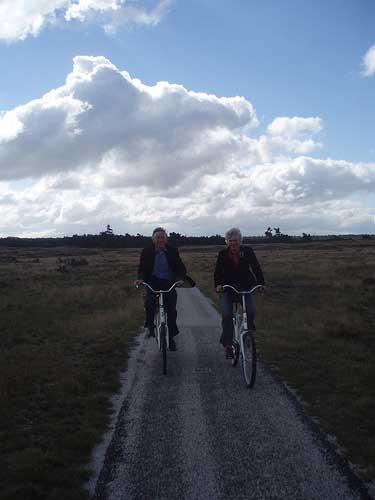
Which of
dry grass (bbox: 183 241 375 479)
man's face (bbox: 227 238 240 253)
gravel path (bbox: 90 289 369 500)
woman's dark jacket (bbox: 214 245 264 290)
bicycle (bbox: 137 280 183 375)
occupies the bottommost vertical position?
dry grass (bbox: 183 241 375 479)

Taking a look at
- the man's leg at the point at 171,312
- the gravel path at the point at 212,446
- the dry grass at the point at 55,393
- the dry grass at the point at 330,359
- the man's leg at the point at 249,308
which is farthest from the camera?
the man's leg at the point at 171,312

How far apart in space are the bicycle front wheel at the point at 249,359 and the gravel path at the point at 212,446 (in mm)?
167

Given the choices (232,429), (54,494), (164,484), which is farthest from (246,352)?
(54,494)

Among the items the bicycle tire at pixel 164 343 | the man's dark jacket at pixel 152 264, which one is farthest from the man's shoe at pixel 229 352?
the man's dark jacket at pixel 152 264

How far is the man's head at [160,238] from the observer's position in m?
9.10

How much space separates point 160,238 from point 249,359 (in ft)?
9.08

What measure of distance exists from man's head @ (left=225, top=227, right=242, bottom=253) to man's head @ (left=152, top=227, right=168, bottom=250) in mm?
1353

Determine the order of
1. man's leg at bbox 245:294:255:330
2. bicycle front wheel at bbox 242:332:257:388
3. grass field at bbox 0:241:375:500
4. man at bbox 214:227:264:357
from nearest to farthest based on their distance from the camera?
grass field at bbox 0:241:375:500 < bicycle front wheel at bbox 242:332:257:388 < man's leg at bbox 245:294:255:330 < man at bbox 214:227:264:357

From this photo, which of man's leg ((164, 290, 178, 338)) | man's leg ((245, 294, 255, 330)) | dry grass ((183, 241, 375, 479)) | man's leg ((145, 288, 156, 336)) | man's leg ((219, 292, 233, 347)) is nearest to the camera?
dry grass ((183, 241, 375, 479))

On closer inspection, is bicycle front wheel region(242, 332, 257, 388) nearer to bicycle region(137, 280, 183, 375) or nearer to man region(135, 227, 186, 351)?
bicycle region(137, 280, 183, 375)

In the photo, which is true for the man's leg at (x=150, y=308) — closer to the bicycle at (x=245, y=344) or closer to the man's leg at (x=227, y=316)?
the man's leg at (x=227, y=316)

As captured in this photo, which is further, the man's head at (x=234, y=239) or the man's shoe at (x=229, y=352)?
the man's shoe at (x=229, y=352)

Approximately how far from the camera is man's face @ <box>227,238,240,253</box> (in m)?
8.17

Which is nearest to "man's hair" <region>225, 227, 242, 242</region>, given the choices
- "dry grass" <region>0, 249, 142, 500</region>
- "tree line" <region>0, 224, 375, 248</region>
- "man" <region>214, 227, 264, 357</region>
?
"man" <region>214, 227, 264, 357</region>
